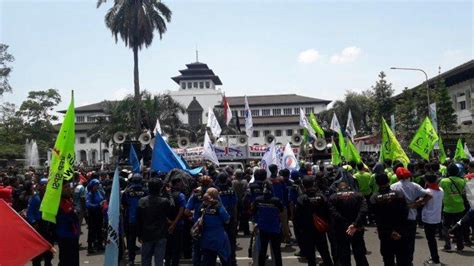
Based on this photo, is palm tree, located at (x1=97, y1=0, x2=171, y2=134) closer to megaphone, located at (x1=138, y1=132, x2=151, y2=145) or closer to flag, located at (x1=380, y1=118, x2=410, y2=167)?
megaphone, located at (x1=138, y1=132, x2=151, y2=145)

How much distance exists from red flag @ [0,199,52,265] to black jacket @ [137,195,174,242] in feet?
7.82

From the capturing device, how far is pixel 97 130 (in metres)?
56.2

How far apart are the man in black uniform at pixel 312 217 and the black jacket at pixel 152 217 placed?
206 centimetres

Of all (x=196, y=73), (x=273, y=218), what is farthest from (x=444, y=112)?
(x=196, y=73)

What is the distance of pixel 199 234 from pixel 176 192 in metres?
1.39

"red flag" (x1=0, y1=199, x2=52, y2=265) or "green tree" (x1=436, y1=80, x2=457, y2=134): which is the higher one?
"green tree" (x1=436, y1=80, x2=457, y2=134)

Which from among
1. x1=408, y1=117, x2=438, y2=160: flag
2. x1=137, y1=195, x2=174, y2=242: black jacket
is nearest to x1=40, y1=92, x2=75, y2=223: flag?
x1=137, y1=195, x2=174, y2=242: black jacket

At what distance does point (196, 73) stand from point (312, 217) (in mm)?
87142

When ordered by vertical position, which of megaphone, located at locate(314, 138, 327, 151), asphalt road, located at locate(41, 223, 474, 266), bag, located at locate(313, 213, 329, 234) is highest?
megaphone, located at locate(314, 138, 327, 151)

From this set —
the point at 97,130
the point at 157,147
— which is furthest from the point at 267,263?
the point at 97,130

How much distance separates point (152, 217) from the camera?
23.5 feet

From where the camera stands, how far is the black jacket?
7164 millimetres

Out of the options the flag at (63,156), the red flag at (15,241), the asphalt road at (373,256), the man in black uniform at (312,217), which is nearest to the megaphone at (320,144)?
the asphalt road at (373,256)

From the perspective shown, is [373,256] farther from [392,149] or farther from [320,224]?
[392,149]
